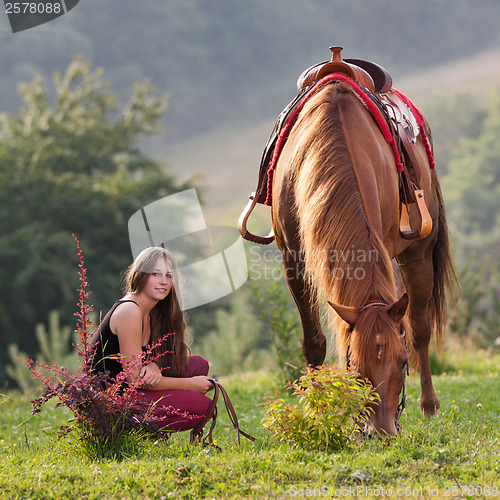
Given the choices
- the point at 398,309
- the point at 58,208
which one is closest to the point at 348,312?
the point at 398,309

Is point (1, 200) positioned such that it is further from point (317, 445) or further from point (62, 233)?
point (317, 445)

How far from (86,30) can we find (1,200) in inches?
2549

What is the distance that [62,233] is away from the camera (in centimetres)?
2031

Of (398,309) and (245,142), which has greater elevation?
(245,142)

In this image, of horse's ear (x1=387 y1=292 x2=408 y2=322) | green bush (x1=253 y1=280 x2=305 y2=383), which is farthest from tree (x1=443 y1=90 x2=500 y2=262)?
horse's ear (x1=387 y1=292 x2=408 y2=322)

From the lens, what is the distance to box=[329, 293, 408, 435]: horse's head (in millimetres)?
3000

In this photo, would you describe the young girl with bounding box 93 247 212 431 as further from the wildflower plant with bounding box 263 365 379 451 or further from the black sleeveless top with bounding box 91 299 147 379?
the wildflower plant with bounding box 263 365 379 451

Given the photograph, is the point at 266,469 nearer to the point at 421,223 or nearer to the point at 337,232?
the point at 337,232

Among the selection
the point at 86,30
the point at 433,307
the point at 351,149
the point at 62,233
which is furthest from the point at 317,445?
the point at 86,30

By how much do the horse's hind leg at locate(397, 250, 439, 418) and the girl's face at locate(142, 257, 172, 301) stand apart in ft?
8.04

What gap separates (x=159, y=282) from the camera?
12.3ft

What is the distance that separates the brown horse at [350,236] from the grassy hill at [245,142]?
6849cm

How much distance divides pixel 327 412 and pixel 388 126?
2.26 meters

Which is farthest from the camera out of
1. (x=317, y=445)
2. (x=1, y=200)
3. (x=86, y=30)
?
(x=86, y=30)
